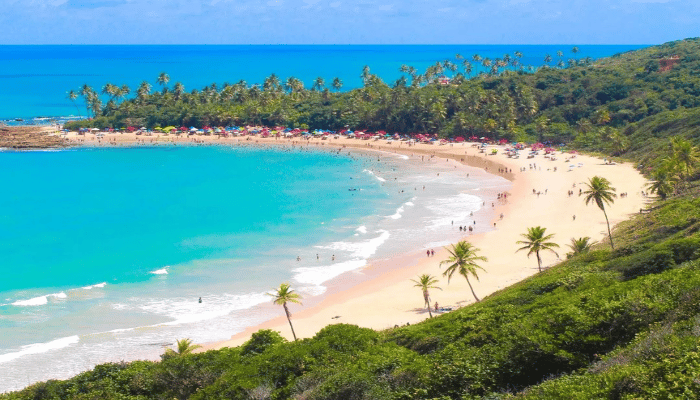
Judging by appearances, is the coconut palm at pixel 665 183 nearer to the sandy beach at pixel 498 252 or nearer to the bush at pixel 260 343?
the sandy beach at pixel 498 252

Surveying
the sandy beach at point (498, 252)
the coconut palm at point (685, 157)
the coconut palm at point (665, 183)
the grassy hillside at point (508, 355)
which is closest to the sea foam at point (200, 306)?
the sandy beach at point (498, 252)

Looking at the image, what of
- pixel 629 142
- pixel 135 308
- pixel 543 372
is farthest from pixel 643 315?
pixel 629 142

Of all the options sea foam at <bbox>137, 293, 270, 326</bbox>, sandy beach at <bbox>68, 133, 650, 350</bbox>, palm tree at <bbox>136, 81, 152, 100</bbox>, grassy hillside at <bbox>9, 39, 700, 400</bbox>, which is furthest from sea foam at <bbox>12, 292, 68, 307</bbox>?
palm tree at <bbox>136, 81, 152, 100</bbox>

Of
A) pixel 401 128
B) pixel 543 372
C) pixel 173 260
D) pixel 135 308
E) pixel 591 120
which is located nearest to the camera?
pixel 543 372

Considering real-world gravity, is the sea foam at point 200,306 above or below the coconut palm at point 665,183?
below

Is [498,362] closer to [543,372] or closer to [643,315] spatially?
[543,372]

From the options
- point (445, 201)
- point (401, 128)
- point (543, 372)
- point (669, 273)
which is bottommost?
point (543, 372)
